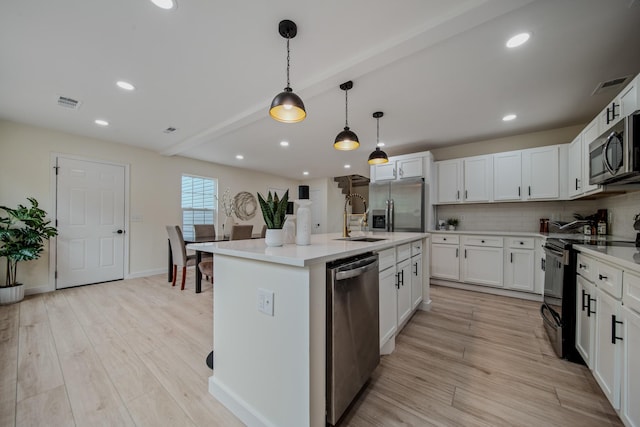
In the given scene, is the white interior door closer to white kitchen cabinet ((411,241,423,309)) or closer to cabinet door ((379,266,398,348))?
cabinet door ((379,266,398,348))

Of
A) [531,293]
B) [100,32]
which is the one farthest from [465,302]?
[100,32]

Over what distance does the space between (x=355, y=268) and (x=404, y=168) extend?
11.4 ft

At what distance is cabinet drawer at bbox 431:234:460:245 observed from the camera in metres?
3.86

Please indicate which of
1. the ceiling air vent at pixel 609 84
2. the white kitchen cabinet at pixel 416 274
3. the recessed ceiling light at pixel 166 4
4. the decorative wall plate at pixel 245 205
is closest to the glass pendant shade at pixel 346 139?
the white kitchen cabinet at pixel 416 274

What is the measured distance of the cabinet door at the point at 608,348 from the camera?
4.26ft

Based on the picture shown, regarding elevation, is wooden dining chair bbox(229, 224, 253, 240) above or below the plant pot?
above

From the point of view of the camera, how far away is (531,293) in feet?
10.9

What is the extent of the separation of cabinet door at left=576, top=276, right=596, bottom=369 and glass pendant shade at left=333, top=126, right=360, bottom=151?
2159 mm

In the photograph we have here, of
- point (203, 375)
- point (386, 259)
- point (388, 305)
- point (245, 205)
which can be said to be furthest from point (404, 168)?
point (245, 205)

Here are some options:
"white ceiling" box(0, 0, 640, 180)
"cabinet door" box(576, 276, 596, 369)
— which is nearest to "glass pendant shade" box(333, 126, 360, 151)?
"white ceiling" box(0, 0, 640, 180)

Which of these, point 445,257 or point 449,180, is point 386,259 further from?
point 449,180

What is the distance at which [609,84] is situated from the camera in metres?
2.37

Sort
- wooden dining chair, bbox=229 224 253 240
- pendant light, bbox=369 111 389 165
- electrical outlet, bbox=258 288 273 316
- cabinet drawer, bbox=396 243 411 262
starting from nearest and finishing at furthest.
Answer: electrical outlet, bbox=258 288 273 316
cabinet drawer, bbox=396 243 411 262
pendant light, bbox=369 111 389 165
wooden dining chair, bbox=229 224 253 240

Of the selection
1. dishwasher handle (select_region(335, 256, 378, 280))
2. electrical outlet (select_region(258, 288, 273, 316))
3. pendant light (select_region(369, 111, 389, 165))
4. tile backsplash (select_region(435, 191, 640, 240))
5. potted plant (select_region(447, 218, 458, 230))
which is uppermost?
pendant light (select_region(369, 111, 389, 165))
